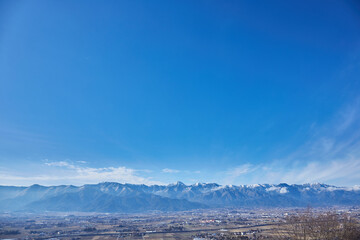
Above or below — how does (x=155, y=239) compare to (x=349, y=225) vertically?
below

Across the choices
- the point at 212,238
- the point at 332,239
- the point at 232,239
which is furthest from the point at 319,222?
the point at 212,238

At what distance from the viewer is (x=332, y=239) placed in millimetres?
40594

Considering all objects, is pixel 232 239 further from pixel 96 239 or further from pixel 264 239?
pixel 96 239

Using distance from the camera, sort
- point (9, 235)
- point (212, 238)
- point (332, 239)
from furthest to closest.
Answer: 1. point (9, 235)
2. point (212, 238)
3. point (332, 239)

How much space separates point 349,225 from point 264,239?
1358 inches

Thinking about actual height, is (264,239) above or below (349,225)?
below

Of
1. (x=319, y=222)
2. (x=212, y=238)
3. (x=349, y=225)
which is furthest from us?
(x=212, y=238)

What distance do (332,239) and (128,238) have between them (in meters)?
73.6

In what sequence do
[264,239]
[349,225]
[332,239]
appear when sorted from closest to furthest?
[332,239]
[349,225]
[264,239]

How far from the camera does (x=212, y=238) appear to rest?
79812 millimetres

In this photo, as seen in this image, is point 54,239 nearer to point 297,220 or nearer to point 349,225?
point 297,220

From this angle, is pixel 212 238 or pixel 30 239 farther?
pixel 30 239

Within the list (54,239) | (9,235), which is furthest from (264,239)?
(9,235)

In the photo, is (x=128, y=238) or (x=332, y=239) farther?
(x=128, y=238)
